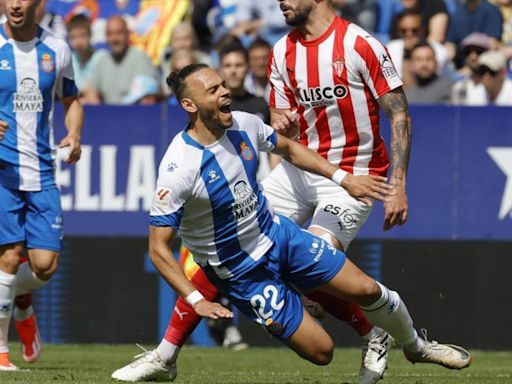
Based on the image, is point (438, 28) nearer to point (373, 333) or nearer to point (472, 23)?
point (472, 23)

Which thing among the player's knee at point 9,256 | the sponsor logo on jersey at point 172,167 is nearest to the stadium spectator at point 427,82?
the player's knee at point 9,256

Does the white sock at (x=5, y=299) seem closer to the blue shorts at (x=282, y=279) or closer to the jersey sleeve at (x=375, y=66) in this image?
the blue shorts at (x=282, y=279)

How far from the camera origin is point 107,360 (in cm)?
1055

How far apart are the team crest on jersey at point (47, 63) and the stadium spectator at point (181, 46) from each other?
4.86 m

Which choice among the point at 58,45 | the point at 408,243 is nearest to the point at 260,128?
the point at 58,45

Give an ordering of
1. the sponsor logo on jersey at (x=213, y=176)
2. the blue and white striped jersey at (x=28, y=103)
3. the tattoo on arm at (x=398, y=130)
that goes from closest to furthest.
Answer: the sponsor logo on jersey at (x=213, y=176), the tattoo on arm at (x=398, y=130), the blue and white striped jersey at (x=28, y=103)

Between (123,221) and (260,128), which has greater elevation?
(260,128)

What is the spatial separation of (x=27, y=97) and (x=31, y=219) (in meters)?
0.92

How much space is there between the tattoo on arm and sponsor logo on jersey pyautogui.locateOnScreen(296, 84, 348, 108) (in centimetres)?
28

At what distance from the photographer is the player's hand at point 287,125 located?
8.16 meters

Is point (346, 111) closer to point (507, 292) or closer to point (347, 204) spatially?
point (347, 204)

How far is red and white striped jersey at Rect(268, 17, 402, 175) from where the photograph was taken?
822 cm

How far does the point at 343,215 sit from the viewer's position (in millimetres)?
8359

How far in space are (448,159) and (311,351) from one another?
4891 millimetres
